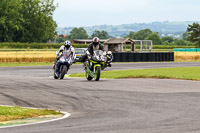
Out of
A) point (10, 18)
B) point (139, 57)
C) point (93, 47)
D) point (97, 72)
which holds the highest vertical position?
point (10, 18)

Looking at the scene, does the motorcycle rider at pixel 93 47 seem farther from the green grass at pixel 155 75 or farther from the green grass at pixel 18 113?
the green grass at pixel 18 113

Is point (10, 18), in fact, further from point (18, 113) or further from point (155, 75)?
point (18, 113)

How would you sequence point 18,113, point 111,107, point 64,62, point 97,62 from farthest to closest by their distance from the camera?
point 64,62, point 97,62, point 111,107, point 18,113

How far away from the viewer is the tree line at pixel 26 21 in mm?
87688

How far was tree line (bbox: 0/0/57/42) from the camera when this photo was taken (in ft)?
288

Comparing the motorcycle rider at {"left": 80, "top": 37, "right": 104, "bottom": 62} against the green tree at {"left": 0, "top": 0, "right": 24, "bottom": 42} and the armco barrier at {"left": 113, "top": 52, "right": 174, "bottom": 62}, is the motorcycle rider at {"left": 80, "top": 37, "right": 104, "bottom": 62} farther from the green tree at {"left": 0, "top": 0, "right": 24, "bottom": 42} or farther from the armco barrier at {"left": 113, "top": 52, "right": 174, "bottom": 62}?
the green tree at {"left": 0, "top": 0, "right": 24, "bottom": 42}

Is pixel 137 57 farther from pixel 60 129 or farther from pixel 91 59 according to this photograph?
pixel 60 129

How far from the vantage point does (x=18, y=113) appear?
34.0ft

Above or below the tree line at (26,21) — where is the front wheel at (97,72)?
below

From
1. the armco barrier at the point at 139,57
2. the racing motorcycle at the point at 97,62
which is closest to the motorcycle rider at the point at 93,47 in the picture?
the racing motorcycle at the point at 97,62

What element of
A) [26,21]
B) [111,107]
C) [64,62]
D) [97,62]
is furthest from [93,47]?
[26,21]

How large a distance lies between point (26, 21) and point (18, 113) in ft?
281

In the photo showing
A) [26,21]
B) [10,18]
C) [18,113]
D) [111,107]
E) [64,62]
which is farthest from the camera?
[26,21]

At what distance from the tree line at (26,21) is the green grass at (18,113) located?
248ft
